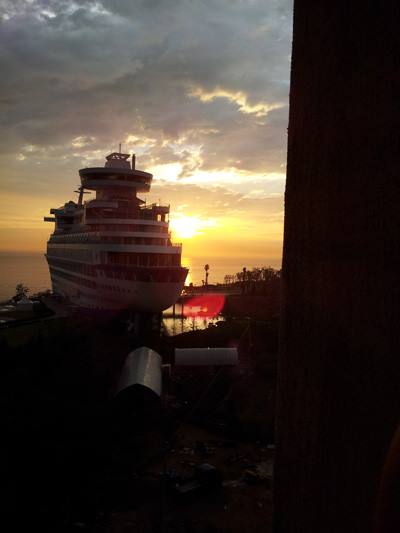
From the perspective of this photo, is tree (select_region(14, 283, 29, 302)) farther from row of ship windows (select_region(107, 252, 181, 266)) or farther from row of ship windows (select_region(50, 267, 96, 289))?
row of ship windows (select_region(107, 252, 181, 266))

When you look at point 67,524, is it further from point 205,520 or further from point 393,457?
point 393,457

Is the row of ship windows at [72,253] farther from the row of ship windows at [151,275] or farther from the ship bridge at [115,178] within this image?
the ship bridge at [115,178]

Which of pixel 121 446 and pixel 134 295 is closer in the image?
pixel 121 446

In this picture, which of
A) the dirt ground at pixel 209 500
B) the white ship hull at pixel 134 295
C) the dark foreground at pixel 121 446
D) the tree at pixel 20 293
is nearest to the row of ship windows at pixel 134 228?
the white ship hull at pixel 134 295

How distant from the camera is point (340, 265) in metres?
2.56

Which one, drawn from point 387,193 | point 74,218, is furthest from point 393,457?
point 74,218

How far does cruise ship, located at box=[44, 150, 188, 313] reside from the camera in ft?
107

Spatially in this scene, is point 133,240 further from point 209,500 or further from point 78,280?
point 209,500

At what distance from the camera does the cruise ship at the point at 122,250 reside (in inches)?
1289

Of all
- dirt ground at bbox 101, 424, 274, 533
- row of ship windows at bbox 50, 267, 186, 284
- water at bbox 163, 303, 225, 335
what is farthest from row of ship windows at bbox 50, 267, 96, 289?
dirt ground at bbox 101, 424, 274, 533

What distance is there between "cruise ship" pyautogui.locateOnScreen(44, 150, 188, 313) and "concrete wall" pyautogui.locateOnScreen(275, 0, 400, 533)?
29.2 m

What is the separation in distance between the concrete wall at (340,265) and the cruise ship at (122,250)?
95.9 feet

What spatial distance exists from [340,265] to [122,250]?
3201cm

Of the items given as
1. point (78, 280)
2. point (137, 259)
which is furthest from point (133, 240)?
point (78, 280)
